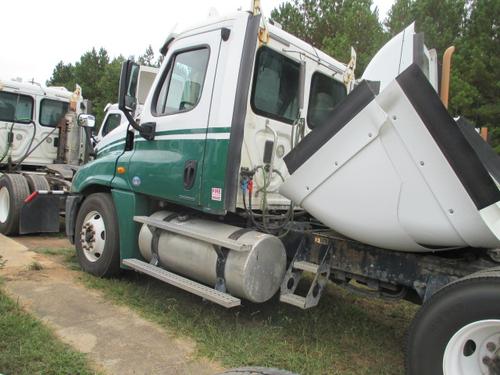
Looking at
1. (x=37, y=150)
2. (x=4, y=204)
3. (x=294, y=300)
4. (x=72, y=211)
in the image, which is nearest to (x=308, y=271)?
(x=294, y=300)

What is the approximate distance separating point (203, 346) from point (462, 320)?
1976 millimetres

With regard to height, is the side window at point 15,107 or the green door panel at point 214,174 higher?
the side window at point 15,107

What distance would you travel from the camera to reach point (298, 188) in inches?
134

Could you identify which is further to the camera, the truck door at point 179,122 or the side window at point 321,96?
the side window at point 321,96

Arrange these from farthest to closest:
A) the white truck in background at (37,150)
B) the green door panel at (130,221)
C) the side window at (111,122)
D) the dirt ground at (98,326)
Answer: the side window at (111,122) < the white truck in background at (37,150) < the green door panel at (130,221) < the dirt ground at (98,326)

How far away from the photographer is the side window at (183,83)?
4.31m

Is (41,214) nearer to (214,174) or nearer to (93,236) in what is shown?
(93,236)

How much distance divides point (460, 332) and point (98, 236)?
392cm

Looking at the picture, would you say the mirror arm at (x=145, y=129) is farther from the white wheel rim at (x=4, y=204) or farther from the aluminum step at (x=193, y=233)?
the white wheel rim at (x=4, y=204)

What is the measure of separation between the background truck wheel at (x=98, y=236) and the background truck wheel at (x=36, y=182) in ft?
9.16

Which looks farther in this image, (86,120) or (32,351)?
(86,120)

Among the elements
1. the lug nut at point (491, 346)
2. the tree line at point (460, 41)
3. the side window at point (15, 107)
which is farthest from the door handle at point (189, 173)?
the tree line at point (460, 41)

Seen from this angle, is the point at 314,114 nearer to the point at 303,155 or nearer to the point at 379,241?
the point at 303,155

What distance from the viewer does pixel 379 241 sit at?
317 centimetres
